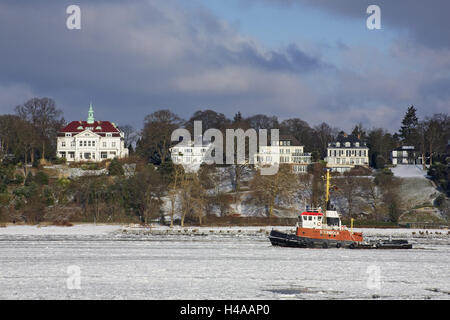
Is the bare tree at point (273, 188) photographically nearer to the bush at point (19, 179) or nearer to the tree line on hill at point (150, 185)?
the tree line on hill at point (150, 185)

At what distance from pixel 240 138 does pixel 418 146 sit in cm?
3458

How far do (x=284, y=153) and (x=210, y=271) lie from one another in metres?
85.4

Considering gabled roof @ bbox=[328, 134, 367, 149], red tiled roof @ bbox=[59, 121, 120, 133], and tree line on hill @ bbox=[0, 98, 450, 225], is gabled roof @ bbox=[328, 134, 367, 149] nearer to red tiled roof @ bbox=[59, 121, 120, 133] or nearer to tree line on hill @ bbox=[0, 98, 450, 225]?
tree line on hill @ bbox=[0, 98, 450, 225]

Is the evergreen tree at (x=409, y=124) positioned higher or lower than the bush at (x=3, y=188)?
higher

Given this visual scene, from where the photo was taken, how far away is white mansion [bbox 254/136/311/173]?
377 feet

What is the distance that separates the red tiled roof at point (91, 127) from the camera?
4385 inches

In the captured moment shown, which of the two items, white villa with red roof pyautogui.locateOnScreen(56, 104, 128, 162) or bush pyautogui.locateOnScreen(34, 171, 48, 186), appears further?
white villa with red roof pyautogui.locateOnScreen(56, 104, 128, 162)

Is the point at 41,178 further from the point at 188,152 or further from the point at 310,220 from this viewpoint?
the point at 310,220

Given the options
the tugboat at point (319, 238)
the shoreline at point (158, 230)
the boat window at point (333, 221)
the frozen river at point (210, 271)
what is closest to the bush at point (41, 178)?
the shoreline at point (158, 230)

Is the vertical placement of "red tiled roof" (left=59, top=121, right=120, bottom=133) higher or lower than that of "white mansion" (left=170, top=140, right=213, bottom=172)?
higher

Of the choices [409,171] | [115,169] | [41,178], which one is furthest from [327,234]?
[409,171]

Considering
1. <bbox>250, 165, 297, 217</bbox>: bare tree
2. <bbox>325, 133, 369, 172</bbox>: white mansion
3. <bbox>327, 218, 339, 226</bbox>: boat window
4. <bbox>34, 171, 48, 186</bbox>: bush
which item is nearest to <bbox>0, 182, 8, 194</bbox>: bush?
<bbox>34, 171, 48, 186</bbox>: bush

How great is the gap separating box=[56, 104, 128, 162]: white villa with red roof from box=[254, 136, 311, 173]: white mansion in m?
22.7
